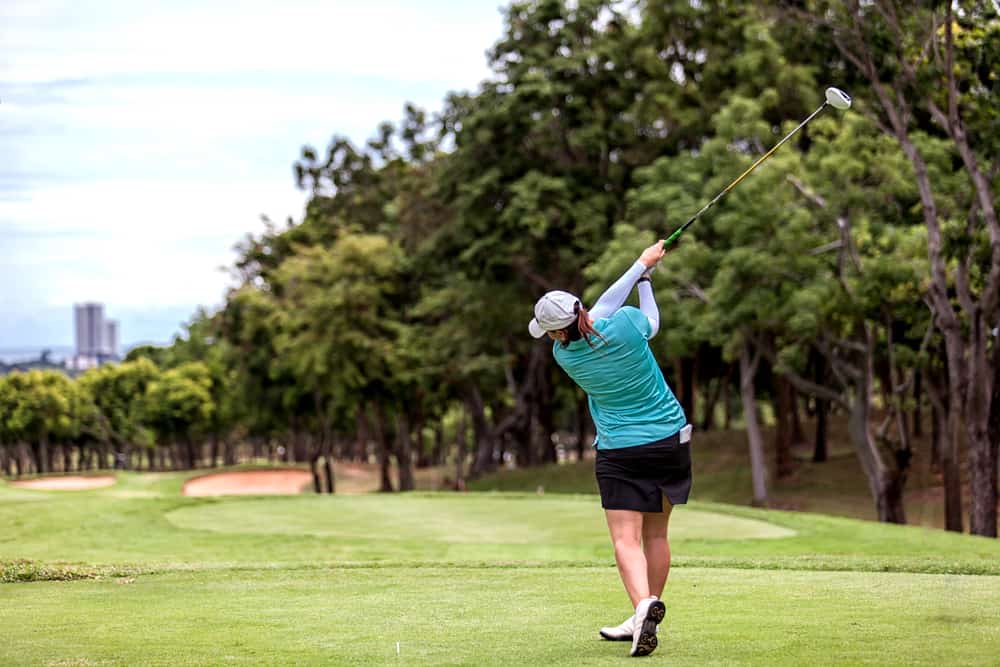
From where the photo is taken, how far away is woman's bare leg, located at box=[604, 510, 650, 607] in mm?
7695

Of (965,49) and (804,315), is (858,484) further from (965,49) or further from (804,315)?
(965,49)

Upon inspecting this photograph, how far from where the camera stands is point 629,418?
314 inches

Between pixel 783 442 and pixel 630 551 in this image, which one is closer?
pixel 630 551

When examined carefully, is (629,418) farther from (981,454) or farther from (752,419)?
(752,419)

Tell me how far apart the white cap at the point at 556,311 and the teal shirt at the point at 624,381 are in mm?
176

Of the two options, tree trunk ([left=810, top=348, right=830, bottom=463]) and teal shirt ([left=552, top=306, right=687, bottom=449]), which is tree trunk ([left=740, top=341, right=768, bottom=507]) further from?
teal shirt ([left=552, top=306, right=687, bottom=449])

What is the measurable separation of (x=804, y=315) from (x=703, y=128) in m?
13.5

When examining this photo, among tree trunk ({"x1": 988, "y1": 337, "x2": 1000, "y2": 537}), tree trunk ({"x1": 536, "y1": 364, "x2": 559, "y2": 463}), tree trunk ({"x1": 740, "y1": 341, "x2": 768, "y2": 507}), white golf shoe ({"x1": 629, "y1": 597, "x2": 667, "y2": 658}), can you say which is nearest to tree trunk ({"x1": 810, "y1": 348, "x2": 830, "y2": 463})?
tree trunk ({"x1": 740, "y1": 341, "x2": 768, "y2": 507})

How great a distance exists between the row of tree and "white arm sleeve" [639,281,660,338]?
15638 millimetres

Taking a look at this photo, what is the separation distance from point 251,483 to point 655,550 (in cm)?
5175

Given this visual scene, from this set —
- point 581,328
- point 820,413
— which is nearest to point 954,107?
point 581,328

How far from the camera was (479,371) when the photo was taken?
48469mm

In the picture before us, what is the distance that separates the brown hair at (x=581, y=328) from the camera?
7.67m

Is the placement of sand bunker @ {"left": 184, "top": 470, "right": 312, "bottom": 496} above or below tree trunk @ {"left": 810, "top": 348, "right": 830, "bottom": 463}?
below
